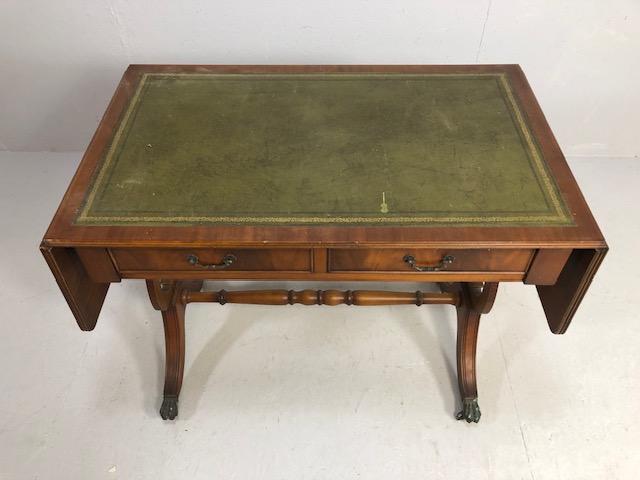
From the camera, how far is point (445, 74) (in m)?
1.71

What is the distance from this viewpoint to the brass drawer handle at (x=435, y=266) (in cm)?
126

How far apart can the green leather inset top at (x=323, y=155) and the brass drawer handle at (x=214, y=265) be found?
0.29 ft

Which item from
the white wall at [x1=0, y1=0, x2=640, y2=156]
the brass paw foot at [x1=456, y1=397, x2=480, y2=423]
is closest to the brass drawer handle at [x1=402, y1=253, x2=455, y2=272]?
the brass paw foot at [x1=456, y1=397, x2=480, y2=423]

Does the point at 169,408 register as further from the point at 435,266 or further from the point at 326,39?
the point at 326,39

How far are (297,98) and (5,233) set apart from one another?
155 centimetres

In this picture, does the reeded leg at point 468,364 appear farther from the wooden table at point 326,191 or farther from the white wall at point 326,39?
the white wall at point 326,39

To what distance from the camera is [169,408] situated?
1.76m

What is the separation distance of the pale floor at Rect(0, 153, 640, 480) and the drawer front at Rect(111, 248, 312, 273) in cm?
70

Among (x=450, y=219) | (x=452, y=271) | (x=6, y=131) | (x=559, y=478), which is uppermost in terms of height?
(x=450, y=219)

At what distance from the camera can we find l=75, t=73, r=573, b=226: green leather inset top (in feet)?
Result: 4.20

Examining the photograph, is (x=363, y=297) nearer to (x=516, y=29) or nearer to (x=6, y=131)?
(x=516, y=29)

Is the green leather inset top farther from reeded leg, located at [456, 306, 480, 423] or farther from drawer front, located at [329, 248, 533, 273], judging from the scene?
reeded leg, located at [456, 306, 480, 423]

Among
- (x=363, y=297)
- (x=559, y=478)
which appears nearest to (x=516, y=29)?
(x=363, y=297)

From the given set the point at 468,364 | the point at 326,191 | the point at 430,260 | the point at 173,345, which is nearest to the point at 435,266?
the point at 430,260
